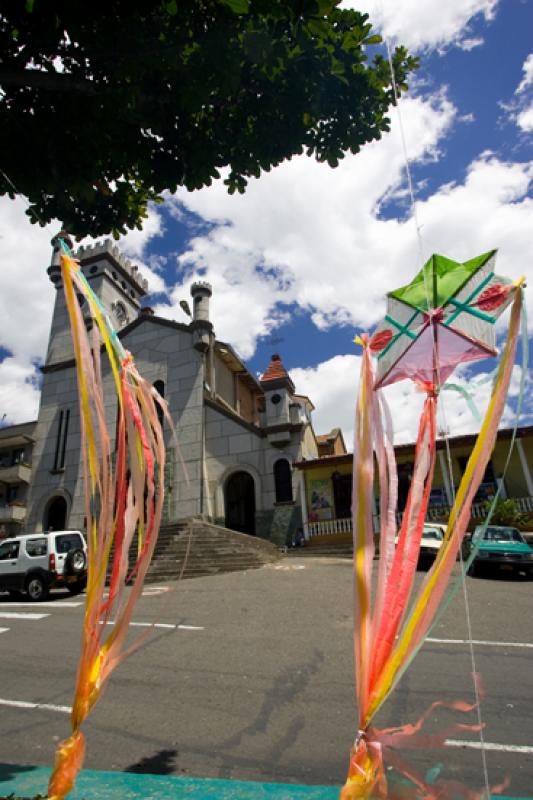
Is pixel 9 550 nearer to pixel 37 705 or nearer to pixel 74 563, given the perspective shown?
pixel 74 563

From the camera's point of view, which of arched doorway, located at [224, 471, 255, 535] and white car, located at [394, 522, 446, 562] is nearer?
white car, located at [394, 522, 446, 562]

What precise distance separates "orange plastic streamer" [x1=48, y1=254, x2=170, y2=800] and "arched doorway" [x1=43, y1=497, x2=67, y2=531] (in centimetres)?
2298

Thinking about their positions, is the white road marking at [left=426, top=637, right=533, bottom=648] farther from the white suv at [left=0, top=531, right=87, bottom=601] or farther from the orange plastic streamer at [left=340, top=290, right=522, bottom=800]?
the white suv at [left=0, top=531, right=87, bottom=601]

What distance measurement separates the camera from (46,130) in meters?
3.95

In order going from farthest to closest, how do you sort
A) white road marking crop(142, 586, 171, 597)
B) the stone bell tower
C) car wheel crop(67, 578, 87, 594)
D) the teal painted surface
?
the stone bell tower → car wheel crop(67, 578, 87, 594) → white road marking crop(142, 586, 171, 597) → the teal painted surface

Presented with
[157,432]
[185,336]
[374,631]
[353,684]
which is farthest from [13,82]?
[185,336]

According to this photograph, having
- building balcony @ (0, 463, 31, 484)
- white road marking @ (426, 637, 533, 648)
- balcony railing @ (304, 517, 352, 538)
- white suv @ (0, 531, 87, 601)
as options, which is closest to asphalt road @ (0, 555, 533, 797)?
white road marking @ (426, 637, 533, 648)

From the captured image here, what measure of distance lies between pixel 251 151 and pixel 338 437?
103 ft

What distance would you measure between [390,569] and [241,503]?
74.6ft

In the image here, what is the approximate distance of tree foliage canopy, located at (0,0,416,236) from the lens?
357 centimetres

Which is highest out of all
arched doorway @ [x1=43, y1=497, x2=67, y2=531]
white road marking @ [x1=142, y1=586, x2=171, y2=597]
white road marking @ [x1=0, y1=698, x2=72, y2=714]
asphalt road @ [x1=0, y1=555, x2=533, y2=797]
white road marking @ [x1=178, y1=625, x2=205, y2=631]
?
arched doorway @ [x1=43, y1=497, x2=67, y2=531]

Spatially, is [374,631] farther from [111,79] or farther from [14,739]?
[111,79]

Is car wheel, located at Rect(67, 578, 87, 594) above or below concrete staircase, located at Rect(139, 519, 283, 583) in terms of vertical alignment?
below

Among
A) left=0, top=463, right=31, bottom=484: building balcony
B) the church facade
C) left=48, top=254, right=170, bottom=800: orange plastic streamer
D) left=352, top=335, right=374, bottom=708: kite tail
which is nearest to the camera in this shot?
left=352, top=335, right=374, bottom=708: kite tail
